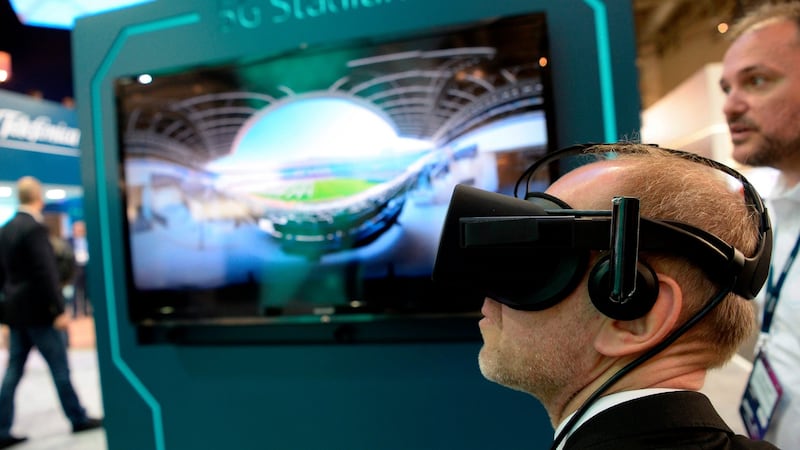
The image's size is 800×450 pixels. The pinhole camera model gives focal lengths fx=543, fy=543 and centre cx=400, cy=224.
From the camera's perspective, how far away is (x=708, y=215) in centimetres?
69

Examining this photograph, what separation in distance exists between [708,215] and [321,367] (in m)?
1.60

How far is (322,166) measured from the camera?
1906 millimetres

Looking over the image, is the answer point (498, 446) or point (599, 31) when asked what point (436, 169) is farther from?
point (498, 446)

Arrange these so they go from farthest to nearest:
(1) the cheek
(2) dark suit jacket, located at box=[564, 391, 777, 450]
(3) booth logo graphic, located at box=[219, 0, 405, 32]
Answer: (3) booth logo graphic, located at box=[219, 0, 405, 32] < (1) the cheek < (2) dark suit jacket, located at box=[564, 391, 777, 450]

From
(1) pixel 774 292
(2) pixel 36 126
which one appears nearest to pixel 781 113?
(1) pixel 774 292

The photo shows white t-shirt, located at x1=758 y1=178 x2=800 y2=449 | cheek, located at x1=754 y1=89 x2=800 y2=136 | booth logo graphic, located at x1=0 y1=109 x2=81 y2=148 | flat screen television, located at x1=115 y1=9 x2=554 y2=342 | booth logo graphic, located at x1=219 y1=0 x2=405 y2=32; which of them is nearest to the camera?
white t-shirt, located at x1=758 y1=178 x2=800 y2=449

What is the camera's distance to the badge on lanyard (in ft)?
3.86

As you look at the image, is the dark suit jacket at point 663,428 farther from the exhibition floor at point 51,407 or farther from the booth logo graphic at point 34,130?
the booth logo graphic at point 34,130

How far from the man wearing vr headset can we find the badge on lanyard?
1.88ft

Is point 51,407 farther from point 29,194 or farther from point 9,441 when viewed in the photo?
point 29,194

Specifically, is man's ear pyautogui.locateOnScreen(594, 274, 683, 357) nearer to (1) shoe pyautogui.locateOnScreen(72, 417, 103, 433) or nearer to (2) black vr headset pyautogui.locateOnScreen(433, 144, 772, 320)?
(2) black vr headset pyautogui.locateOnScreen(433, 144, 772, 320)

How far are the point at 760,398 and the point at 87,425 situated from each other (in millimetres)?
3694

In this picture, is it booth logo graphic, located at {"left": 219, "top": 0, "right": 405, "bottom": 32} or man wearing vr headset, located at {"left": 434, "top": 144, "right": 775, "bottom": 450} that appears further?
booth logo graphic, located at {"left": 219, "top": 0, "right": 405, "bottom": 32}

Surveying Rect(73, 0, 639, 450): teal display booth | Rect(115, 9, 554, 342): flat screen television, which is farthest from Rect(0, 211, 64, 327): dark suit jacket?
Rect(115, 9, 554, 342): flat screen television
